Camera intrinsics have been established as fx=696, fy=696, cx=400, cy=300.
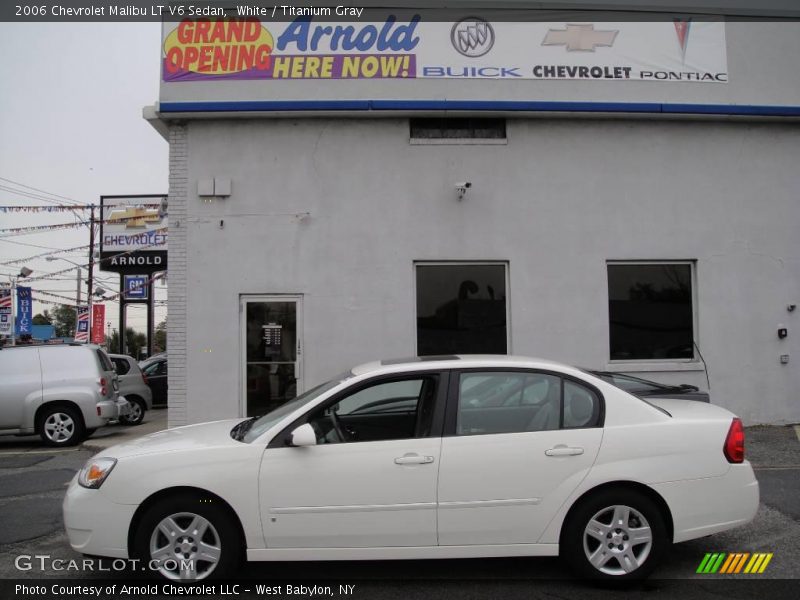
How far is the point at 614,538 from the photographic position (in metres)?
4.45

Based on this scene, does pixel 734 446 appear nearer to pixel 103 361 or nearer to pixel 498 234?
pixel 498 234

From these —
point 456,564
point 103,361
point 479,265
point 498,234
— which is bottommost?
point 456,564

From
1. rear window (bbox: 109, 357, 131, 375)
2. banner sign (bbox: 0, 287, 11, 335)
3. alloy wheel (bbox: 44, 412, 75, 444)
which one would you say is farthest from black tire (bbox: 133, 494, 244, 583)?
A: banner sign (bbox: 0, 287, 11, 335)

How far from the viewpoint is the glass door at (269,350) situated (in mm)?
10133

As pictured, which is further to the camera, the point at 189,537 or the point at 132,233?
the point at 132,233

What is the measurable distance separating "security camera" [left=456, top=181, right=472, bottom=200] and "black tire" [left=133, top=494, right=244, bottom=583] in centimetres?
669

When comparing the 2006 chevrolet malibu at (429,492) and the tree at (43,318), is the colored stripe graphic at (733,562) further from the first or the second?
the tree at (43,318)

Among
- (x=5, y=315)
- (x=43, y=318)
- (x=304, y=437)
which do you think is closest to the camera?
(x=304, y=437)

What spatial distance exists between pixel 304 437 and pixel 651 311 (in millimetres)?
7637

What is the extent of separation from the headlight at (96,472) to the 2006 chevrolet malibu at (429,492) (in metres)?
0.01

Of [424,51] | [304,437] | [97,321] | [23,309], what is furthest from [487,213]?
[97,321]

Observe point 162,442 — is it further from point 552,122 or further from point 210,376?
point 552,122

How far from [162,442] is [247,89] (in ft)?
22.2

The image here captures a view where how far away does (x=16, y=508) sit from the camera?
6.84 metres
